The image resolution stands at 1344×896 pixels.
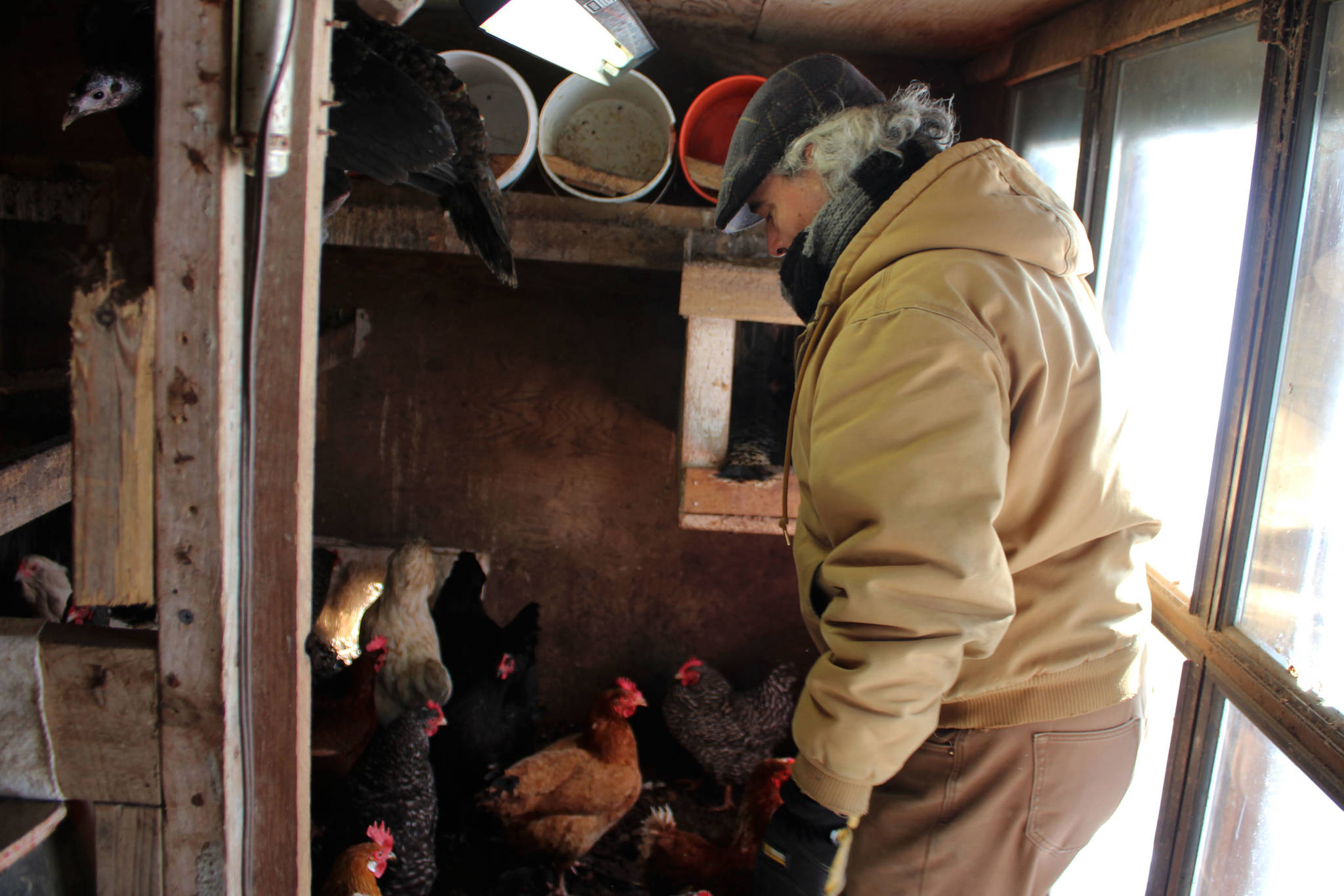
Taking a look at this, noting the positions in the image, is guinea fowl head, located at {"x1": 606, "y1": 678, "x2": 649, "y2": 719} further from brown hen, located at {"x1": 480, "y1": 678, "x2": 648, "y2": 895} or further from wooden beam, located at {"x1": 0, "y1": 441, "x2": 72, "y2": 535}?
wooden beam, located at {"x1": 0, "y1": 441, "x2": 72, "y2": 535}

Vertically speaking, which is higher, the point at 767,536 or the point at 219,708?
the point at 219,708

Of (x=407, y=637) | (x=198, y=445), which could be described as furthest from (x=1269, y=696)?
(x=407, y=637)

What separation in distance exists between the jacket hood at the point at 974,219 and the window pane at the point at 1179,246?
1.31 feet

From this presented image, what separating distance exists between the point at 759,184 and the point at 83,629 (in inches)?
43.2

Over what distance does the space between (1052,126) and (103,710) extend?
7.18 ft

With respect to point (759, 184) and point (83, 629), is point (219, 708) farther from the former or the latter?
point (759, 184)

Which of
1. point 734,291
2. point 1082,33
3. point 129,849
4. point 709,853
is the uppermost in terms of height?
point 1082,33

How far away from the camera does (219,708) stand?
0.77m

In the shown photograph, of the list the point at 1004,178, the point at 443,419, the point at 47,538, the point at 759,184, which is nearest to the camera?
the point at 1004,178

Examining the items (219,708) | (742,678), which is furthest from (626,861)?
(219,708)

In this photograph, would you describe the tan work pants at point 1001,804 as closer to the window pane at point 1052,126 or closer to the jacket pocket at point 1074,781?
the jacket pocket at point 1074,781

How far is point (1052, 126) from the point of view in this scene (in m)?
1.90

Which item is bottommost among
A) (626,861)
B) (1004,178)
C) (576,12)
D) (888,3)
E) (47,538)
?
(626,861)

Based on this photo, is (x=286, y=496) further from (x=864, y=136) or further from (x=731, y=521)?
(x=731, y=521)
